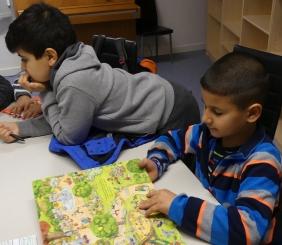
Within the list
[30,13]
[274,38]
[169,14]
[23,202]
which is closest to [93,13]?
[169,14]

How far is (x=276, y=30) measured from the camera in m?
2.59

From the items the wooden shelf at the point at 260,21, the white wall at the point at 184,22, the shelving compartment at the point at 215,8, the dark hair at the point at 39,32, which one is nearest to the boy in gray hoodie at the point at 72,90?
the dark hair at the point at 39,32

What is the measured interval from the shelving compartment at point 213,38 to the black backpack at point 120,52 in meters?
2.29

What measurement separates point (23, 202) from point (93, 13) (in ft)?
8.51

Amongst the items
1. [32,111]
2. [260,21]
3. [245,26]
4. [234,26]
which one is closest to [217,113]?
[32,111]

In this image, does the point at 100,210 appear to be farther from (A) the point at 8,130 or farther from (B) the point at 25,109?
(B) the point at 25,109

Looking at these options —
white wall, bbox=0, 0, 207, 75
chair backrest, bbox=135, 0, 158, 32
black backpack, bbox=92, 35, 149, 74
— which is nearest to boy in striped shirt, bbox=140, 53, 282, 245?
black backpack, bbox=92, 35, 149, 74

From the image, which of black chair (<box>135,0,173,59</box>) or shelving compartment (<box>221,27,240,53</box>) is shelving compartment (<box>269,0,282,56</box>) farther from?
black chair (<box>135,0,173,59</box>)

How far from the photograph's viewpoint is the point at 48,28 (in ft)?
4.21

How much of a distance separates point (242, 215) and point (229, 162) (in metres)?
0.21

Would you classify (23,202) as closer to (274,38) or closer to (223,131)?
(223,131)

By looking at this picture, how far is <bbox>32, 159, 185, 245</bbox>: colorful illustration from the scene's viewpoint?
2.71 feet

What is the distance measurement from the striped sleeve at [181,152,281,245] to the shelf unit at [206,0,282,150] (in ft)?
5.68

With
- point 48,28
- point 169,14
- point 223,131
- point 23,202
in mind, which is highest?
point 48,28
